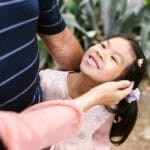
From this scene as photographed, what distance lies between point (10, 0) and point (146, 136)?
2015mm

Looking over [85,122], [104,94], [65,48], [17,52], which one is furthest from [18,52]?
[85,122]

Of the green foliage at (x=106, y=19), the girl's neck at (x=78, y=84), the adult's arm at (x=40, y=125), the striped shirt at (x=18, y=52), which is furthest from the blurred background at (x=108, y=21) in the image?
the adult's arm at (x=40, y=125)

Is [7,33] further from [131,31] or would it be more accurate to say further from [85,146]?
[131,31]

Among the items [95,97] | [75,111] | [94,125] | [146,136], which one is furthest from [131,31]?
[75,111]

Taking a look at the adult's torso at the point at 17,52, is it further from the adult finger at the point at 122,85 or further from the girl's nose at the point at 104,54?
the girl's nose at the point at 104,54

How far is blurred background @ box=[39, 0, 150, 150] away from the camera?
3.48 m

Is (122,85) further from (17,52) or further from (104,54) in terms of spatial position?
(17,52)

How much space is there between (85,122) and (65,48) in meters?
0.32

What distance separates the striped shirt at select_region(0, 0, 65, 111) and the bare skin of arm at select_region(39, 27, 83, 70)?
172mm

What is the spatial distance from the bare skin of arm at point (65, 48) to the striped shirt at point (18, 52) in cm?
17

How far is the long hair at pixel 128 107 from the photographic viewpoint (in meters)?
1.63

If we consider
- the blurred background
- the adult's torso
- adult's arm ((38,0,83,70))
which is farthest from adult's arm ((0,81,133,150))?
the blurred background

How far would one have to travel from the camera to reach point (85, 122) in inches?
66.6

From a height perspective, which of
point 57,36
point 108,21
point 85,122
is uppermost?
point 57,36
